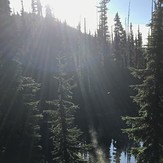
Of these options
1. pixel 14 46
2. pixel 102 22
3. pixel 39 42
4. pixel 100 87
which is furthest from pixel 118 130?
pixel 102 22

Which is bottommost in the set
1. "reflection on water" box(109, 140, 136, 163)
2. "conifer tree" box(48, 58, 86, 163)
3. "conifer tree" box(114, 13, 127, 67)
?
"reflection on water" box(109, 140, 136, 163)

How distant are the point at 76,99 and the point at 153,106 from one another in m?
41.9

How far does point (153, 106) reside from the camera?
1797cm

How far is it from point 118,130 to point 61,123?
29.9 metres

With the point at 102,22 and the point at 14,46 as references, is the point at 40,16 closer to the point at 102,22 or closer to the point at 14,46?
the point at 102,22

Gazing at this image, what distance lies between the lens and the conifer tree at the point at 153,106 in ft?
59.0

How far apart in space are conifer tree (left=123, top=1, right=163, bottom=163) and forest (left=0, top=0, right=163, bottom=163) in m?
0.05

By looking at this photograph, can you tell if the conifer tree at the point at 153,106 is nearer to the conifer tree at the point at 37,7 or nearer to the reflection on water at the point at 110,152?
the reflection on water at the point at 110,152

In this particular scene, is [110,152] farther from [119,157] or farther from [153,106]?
[153,106]

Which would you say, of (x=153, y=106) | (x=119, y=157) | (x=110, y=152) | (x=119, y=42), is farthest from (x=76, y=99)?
(x=153, y=106)

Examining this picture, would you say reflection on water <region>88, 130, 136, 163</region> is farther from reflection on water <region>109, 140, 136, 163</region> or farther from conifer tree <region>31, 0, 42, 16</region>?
conifer tree <region>31, 0, 42, 16</region>

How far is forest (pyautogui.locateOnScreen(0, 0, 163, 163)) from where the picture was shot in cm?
1822

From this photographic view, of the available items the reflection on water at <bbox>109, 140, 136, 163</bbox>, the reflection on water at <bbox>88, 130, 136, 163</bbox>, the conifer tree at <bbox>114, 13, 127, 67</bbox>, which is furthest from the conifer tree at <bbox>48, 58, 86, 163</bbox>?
the conifer tree at <bbox>114, 13, 127, 67</bbox>

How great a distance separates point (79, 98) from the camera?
59969 millimetres
